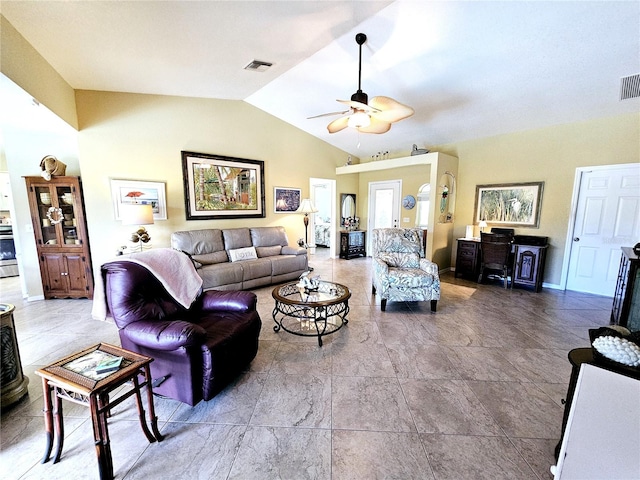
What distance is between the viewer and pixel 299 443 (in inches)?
60.2

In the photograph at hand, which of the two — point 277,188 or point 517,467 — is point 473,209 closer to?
point 277,188

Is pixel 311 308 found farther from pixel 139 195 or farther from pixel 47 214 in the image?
pixel 47 214

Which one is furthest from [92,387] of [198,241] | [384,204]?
[384,204]

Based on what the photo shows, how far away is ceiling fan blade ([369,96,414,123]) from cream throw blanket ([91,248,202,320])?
234 centimetres

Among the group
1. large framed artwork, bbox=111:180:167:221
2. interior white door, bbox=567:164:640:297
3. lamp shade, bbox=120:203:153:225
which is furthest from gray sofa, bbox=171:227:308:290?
interior white door, bbox=567:164:640:297

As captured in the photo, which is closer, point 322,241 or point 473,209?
point 473,209

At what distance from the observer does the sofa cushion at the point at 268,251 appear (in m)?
4.77

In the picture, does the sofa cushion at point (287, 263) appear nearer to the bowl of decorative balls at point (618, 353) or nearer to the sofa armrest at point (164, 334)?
the sofa armrest at point (164, 334)

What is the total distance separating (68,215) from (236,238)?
7.68ft

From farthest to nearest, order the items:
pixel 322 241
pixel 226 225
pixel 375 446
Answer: pixel 322 241 < pixel 226 225 < pixel 375 446

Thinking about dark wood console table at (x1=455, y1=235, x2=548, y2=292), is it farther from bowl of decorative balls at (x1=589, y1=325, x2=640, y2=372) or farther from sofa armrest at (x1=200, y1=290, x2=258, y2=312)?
sofa armrest at (x1=200, y1=290, x2=258, y2=312)

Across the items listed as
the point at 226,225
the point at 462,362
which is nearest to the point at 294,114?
A: the point at 226,225

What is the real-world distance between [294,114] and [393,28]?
266 centimetres

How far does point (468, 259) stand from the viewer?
4.87 m
